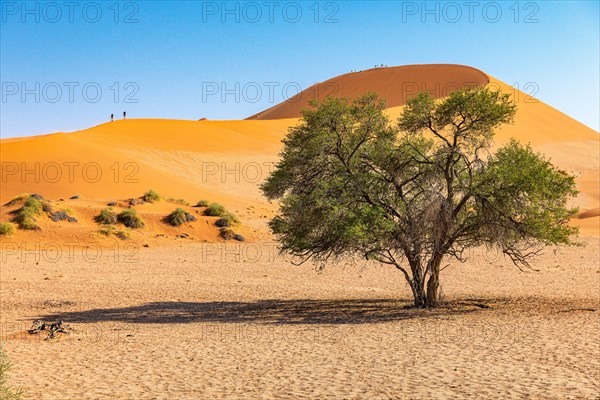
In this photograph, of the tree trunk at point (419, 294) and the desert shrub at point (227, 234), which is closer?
the tree trunk at point (419, 294)

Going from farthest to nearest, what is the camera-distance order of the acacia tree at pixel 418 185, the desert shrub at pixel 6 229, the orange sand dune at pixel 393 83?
the orange sand dune at pixel 393 83
the desert shrub at pixel 6 229
the acacia tree at pixel 418 185

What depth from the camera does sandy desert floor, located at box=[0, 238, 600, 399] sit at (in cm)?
1111

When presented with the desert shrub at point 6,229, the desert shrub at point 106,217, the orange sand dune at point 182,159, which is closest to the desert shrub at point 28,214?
the desert shrub at point 6,229

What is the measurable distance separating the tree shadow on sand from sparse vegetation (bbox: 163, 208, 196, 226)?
1997 cm

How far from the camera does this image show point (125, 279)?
25.9 metres

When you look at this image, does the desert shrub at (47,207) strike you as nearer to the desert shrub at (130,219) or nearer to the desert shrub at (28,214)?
the desert shrub at (28,214)

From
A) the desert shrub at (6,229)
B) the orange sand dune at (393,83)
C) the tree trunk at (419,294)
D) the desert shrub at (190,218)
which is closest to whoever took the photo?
the tree trunk at (419,294)

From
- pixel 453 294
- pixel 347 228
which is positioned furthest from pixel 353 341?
pixel 453 294

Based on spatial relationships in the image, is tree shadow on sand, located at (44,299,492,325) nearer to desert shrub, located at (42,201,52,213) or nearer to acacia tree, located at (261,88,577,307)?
acacia tree, located at (261,88,577,307)

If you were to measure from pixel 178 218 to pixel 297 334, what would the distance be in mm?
26399

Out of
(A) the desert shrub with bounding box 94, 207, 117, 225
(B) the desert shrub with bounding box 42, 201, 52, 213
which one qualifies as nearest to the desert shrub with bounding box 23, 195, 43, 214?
(B) the desert shrub with bounding box 42, 201, 52, 213

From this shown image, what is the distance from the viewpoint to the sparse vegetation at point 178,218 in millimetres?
40875

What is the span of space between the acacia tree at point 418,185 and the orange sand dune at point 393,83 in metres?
109

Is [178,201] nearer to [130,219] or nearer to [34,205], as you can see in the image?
[130,219]
